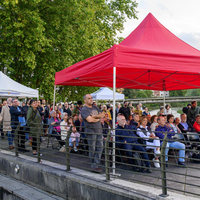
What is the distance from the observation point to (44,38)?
15.0m

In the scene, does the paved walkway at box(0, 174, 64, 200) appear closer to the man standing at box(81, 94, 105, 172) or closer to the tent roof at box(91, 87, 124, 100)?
the man standing at box(81, 94, 105, 172)

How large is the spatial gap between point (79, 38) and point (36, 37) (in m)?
3.29

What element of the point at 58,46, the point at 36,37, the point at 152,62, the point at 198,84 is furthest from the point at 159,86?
the point at 58,46

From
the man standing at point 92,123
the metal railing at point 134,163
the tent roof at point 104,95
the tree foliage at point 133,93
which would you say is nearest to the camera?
the metal railing at point 134,163

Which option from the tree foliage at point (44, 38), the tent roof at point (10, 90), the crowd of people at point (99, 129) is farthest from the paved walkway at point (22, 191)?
the tree foliage at point (44, 38)

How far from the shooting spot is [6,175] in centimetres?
682

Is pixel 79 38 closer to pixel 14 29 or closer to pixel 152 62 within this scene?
pixel 14 29

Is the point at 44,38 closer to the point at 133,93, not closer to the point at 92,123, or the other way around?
the point at 92,123

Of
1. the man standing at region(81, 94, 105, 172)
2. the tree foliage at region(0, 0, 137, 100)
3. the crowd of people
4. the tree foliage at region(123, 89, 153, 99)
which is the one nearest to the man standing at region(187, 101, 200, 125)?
the crowd of people

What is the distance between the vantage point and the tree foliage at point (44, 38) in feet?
48.0

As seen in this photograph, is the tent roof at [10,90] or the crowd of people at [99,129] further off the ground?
the tent roof at [10,90]

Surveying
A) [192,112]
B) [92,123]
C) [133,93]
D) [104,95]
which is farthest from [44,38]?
[133,93]

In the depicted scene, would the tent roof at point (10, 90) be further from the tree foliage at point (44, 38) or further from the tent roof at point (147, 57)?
the tent roof at point (147, 57)

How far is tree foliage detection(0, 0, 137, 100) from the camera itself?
14633mm
